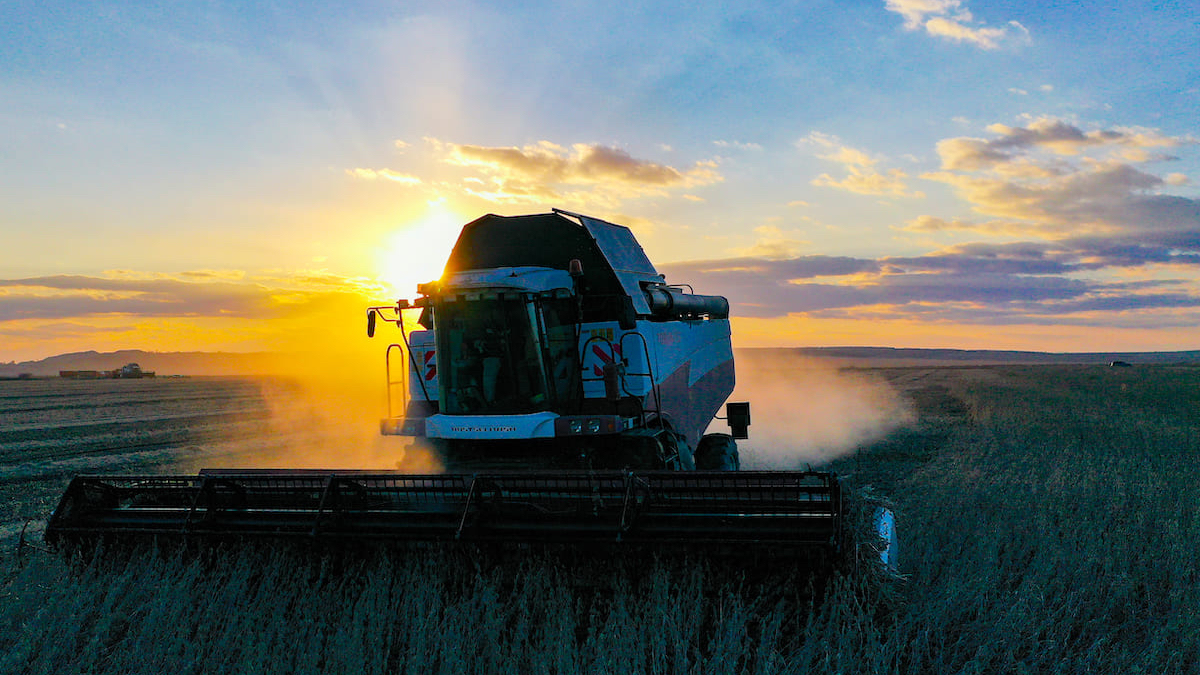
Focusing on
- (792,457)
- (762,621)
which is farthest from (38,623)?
(792,457)

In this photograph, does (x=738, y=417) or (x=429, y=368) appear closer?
(x=429, y=368)

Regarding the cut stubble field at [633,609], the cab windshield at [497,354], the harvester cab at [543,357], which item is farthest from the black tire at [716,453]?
the cab windshield at [497,354]

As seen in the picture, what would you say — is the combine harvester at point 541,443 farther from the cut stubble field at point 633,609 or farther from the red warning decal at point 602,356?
the cut stubble field at point 633,609

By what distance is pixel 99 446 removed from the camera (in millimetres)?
16719

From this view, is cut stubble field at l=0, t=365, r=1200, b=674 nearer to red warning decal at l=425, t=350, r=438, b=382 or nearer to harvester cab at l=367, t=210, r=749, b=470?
harvester cab at l=367, t=210, r=749, b=470

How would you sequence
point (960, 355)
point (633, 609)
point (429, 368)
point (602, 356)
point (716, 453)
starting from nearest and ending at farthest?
point (633, 609)
point (602, 356)
point (429, 368)
point (716, 453)
point (960, 355)

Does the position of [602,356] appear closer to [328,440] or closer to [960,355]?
[328,440]

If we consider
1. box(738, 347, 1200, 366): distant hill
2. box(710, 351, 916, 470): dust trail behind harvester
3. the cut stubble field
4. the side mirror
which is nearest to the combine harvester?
the cut stubble field

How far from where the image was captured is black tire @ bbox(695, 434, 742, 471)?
1031 centimetres

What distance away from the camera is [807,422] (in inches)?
771

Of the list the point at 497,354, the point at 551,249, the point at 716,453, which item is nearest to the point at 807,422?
the point at 716,453

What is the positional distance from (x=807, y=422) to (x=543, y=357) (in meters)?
13.0

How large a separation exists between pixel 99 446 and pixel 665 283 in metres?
12.3

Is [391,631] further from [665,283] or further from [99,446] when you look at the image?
[99,446]
